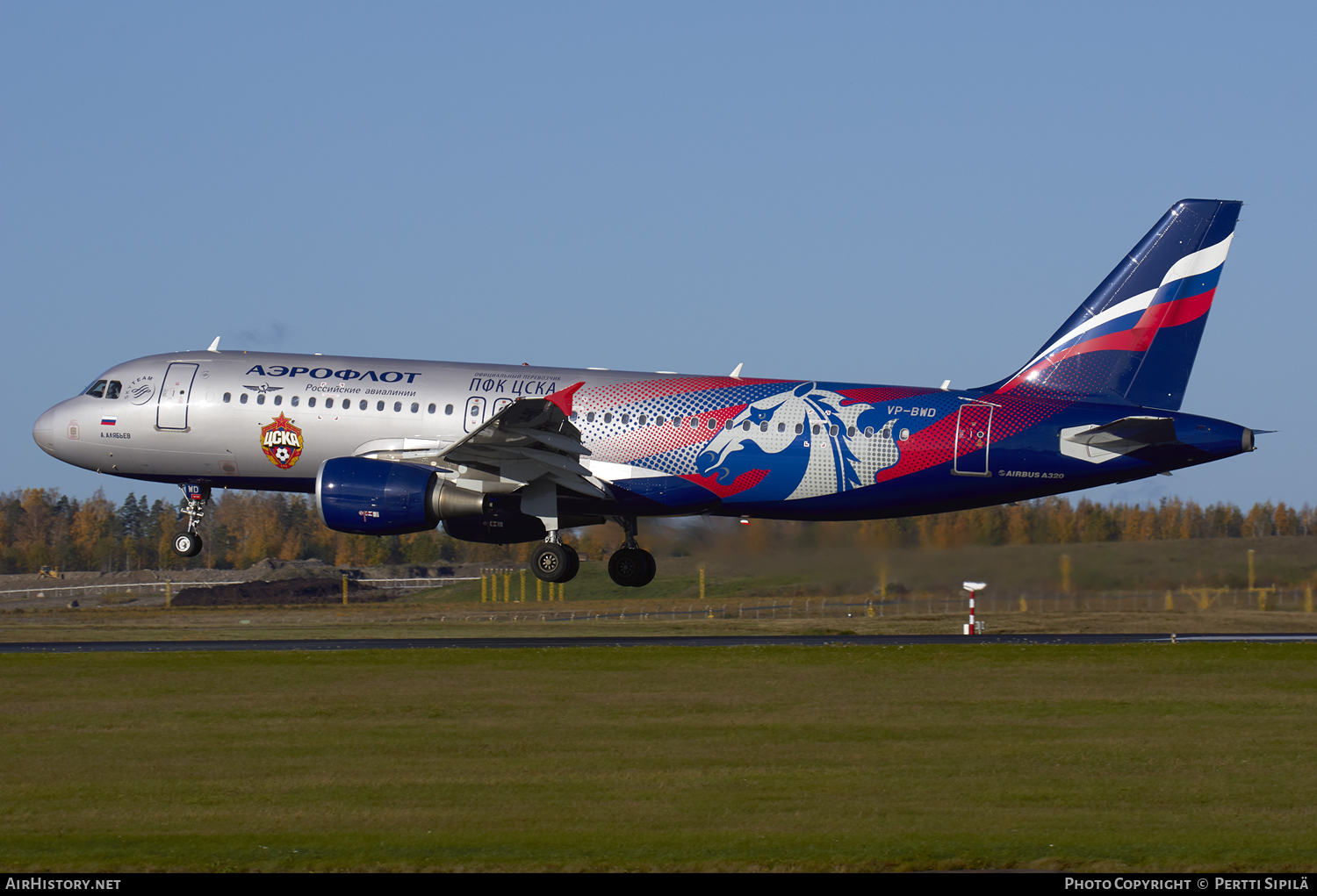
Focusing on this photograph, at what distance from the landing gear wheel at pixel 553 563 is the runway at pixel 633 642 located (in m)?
1.63

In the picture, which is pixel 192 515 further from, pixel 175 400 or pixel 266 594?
pixel 266 594

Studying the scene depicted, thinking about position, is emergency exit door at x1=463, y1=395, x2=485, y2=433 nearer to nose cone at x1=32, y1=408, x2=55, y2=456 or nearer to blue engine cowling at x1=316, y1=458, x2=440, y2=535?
blue engine cowling at x1=316, y1=458, x2=440, y2=535

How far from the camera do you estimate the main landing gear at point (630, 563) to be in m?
36.7

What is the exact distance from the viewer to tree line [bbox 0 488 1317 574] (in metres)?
39.4

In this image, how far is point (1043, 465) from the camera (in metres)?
32.8

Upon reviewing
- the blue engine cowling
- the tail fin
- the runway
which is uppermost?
the tail fin

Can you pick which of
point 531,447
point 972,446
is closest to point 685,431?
point 531,447

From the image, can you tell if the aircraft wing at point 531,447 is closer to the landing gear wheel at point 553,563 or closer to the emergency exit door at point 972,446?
the landing gear wheel at point 553,563

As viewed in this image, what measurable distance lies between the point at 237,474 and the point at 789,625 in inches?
651

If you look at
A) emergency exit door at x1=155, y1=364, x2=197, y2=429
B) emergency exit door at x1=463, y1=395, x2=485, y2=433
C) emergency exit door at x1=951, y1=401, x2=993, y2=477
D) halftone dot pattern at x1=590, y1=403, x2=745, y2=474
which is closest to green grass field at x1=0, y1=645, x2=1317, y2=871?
emergency exit door at x1=951, y1=401, x2=993, y2=477

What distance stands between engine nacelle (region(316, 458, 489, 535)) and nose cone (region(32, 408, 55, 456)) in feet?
28.0

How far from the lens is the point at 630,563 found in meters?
36.8

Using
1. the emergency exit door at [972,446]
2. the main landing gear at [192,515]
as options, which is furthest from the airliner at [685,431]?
the main landing gear at [192,515]
